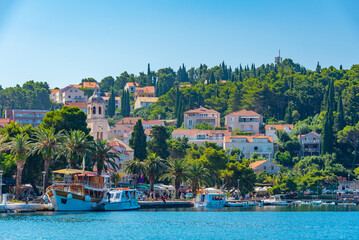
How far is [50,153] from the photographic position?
82.1 meters

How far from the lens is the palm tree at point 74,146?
84.2m

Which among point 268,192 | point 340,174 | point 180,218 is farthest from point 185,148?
point 180,218

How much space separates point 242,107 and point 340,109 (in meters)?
33.7

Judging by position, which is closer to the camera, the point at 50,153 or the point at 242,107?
the point at 50,153

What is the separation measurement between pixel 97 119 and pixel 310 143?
5774cm

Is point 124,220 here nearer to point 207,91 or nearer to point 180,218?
point 180,218

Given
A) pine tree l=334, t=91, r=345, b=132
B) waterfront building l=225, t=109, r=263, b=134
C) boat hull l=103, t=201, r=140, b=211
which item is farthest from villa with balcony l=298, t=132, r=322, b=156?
boat hull l=103, t=201, r=140, b=211

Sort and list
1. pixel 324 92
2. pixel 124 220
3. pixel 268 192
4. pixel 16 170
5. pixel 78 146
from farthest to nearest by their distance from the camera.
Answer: pixel 324 92, pixel 268 192, pixel 16 170, pixel 78 146, pixel 124 220

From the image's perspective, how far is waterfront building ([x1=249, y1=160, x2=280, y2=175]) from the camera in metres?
135

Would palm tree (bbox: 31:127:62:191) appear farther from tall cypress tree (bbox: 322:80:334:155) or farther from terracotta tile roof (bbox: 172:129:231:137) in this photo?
terracotta tile roof (bbox: 172:129:231:137)

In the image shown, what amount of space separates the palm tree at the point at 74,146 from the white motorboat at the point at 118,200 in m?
5.70

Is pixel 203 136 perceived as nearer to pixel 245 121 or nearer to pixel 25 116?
pixel 245 121

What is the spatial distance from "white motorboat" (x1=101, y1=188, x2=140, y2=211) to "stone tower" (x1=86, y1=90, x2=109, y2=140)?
22.9m

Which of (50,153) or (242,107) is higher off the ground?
(242,107)
